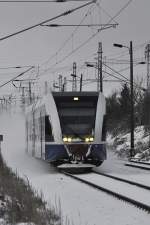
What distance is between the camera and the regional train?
2639 centimetres

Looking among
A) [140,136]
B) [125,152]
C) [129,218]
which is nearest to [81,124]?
[129,218]

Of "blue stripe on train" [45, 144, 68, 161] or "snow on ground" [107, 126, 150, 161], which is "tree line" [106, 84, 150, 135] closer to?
"snow on ground" [107, 126, 150, 161]

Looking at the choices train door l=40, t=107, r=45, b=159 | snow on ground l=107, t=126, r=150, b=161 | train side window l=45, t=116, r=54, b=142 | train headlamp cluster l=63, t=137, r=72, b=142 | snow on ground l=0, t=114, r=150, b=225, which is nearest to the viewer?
snow on ground l=0, t=114, r=150, b=225

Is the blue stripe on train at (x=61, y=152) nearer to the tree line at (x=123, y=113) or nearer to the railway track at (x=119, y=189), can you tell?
the railway track at (x=119, y=189)

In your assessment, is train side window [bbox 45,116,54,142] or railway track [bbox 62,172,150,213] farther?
train side window [bbox 45,116,54,142]

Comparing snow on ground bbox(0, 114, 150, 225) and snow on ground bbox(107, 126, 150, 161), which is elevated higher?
snow on ground bbox(107, 126, 150, 161)

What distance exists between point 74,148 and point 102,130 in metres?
1.43

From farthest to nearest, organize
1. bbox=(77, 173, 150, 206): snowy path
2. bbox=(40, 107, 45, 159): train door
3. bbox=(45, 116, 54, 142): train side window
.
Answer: bbox=(40, 107, 45, 159): train door, bbox=(45, 116, 54, 142): train side window, bbox=(77, 173, 150, 206): snowy path

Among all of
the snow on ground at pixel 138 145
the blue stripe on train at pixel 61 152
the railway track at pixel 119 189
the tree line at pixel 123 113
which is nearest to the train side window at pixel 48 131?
the blue stripe on train at pixel 61 152

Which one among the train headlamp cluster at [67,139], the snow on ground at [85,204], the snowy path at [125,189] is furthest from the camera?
the train headlamp cluster at [67,139]

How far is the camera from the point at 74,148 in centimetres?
2639

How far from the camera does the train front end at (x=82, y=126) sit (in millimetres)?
26391

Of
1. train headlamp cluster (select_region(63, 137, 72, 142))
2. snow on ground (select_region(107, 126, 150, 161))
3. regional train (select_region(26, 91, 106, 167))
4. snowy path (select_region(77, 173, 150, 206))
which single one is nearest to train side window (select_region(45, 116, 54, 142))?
regional train (select_region(26, 91, 106, 167))

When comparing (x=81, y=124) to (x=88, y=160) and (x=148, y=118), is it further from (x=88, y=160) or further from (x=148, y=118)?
(x=148, y=118)
